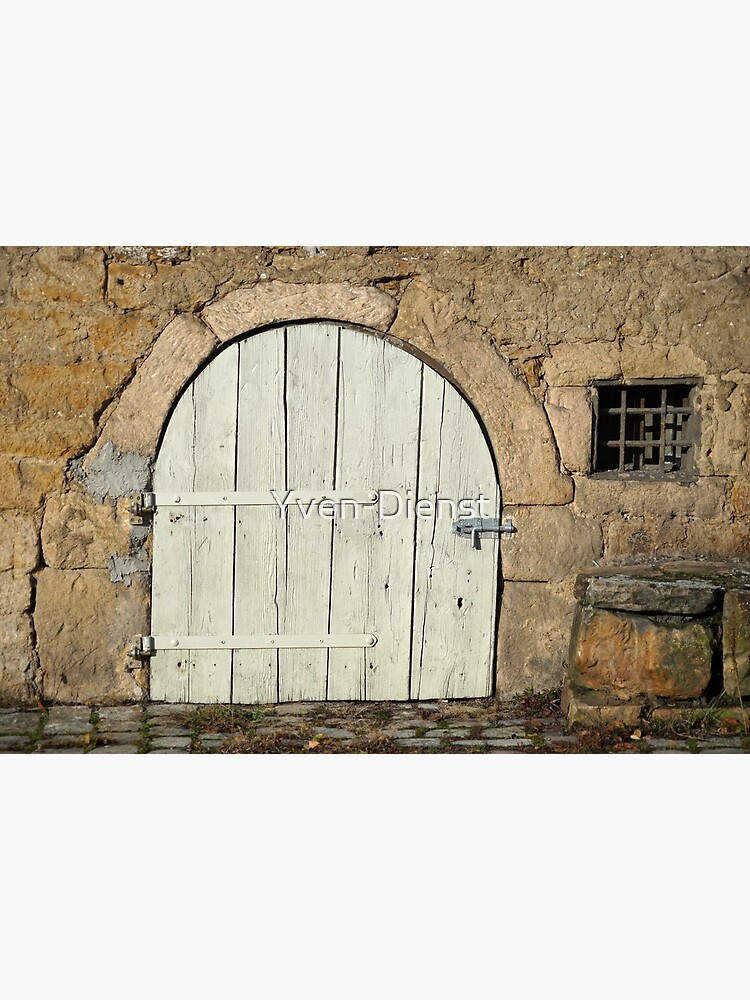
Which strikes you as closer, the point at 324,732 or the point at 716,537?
the point at 324,732

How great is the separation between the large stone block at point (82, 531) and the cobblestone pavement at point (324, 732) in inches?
29.7

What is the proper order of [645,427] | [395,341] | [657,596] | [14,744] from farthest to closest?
[645,427] → [395,341] → [657,596] → [14,744]

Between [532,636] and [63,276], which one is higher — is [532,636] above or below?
below

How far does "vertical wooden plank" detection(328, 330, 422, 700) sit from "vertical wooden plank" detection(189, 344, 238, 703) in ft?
1.74

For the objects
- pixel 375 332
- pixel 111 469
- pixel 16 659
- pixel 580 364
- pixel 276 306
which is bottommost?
pixel 16 659

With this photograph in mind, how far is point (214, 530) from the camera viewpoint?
530 cm

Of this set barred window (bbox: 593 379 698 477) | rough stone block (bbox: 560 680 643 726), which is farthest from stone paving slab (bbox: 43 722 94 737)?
barred window (bbox: 593 379 698 477)

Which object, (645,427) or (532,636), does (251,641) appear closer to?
(532,636)

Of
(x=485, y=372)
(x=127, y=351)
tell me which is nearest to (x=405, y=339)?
(x=485, y=372)

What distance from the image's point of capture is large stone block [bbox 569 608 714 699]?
505 centimetres

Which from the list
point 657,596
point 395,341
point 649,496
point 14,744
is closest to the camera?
point 14,744

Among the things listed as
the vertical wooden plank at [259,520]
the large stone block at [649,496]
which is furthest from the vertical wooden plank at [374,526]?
the large stone block at [649,496]

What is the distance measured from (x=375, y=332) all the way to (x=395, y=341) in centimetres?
11

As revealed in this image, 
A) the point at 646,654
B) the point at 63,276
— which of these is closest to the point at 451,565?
the point at 646,654
